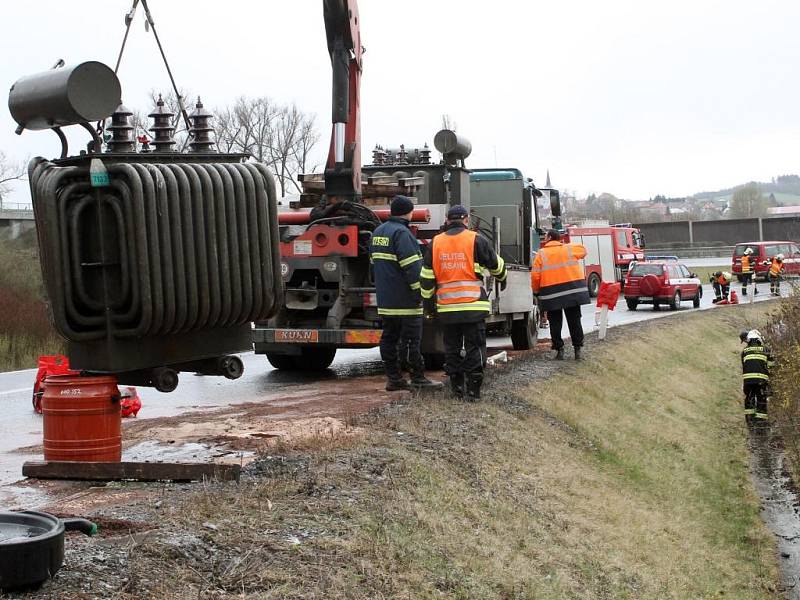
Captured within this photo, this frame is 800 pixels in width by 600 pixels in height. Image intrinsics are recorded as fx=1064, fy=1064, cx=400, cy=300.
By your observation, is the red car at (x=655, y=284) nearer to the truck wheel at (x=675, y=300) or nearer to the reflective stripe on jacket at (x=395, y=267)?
the truck wheel at (x=675, y=300)

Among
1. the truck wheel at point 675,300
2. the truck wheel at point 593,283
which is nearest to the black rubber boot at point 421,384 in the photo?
the truck wheel at point 675,300

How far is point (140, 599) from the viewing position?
4367mm

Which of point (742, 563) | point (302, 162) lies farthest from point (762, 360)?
point (302, 162)

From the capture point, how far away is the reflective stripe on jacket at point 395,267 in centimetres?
1068

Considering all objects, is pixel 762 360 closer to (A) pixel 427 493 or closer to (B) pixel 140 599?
(A) pixel 427 493

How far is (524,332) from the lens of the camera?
16.5 m

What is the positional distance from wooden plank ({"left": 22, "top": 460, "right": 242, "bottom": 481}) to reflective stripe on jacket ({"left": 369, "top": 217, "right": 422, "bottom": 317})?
14.6 ft

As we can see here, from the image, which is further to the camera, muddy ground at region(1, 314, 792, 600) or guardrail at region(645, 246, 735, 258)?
guardrail at region(645, 246, 735, 258)

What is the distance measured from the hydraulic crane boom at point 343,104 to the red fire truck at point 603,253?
26.9 m

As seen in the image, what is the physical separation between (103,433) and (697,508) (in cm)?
778

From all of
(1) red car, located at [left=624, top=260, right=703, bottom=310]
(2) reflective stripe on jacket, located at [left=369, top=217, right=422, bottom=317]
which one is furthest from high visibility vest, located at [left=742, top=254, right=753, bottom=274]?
(2) reflective stripe on jacket, located at [left=369, top=217, right=422, bottom=317]

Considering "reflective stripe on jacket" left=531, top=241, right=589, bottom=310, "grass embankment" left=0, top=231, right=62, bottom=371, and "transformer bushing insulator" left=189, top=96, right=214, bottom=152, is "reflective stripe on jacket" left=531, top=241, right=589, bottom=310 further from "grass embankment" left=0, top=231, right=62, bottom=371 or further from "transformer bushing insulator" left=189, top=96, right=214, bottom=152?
"transformer bushing insulator" left=189, top=96, right=214, bottom=152

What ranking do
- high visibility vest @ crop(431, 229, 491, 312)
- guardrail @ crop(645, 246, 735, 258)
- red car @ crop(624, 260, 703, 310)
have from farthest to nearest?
guardrail @ crop(645, 246, 735, 258)
red car @ crop(624, 260, 703, 310)
high visibility vest @ crop(431, 229, 491, 312)

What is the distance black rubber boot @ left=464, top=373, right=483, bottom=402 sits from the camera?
10.6 meters
